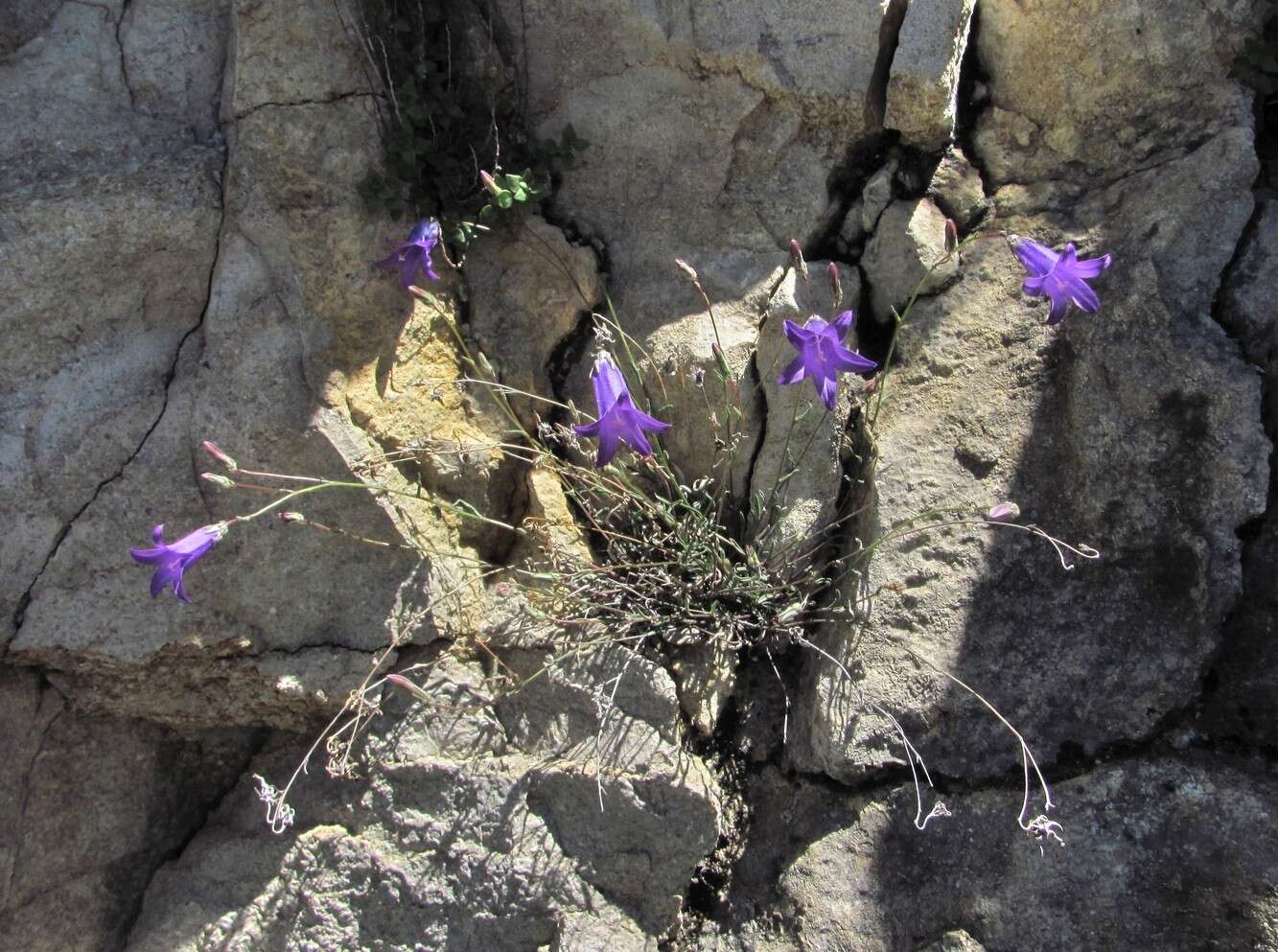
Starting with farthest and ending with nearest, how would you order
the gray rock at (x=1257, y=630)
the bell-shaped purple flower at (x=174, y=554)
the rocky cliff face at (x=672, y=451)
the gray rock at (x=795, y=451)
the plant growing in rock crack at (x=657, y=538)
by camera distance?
the gray rock at (x=795, y=451) < the plant growing in rock crack at (x=657, y=538) < the rocky cliff face at (x=672, y=451) < the gray rock at (x=1257, y=630) < the bell-shaped purple flower at (x=174, y=554)

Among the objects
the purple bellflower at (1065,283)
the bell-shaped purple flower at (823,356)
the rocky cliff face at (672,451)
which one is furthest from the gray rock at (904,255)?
the bell-shaped purple flower at (823,356)

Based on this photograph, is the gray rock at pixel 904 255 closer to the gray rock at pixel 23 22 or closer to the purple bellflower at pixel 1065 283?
the purple bellflower at pixel 1065 283

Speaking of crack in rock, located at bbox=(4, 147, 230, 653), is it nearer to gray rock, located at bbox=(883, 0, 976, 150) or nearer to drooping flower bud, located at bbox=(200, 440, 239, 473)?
drooping flower bud, located at bbox=(200, 440, 239, 473)

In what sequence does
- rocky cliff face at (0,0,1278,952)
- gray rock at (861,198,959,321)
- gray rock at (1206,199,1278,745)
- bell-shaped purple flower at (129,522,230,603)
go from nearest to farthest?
1. bell-shaped purple flower at (129,522,230,603)
2. gray rock at (1206,199,1278,745)
3. rocky cliff face at (0,0,1278,952)
4. gray rock at (861,198,959,321)

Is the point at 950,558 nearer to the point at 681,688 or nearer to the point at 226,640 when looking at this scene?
the point at 681,688

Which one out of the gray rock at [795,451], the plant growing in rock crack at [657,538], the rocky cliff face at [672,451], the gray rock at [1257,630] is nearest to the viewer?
the gray rock at [1257,630]

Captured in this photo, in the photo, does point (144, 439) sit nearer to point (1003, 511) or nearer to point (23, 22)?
point (23, 22)

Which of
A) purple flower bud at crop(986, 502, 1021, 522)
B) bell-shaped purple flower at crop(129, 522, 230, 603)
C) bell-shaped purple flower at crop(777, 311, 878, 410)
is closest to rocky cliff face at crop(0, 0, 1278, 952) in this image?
Result: purple flower bud at crop(986, 502, 1021, 522)
